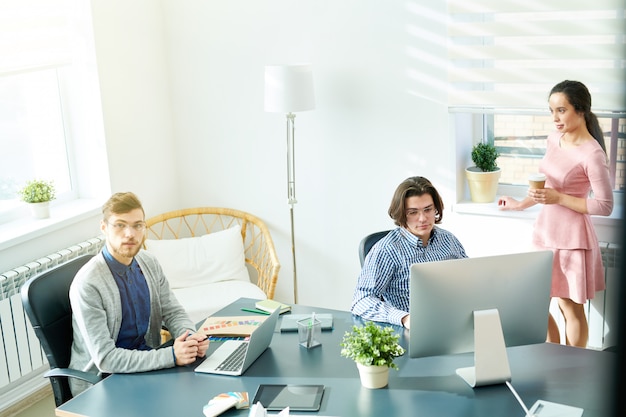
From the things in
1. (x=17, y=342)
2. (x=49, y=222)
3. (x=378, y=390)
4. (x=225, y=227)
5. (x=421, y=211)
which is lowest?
(x=17, y=342)

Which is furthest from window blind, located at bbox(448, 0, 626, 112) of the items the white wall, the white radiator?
the white radiator

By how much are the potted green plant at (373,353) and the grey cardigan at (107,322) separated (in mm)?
656

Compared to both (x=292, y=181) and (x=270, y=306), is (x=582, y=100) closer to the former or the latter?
(x=270, y=306)

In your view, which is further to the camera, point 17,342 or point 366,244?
point 17,342

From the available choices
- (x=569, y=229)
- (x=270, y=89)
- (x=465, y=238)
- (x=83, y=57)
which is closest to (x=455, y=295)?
(x=569, y=229)

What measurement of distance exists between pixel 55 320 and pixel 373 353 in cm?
122

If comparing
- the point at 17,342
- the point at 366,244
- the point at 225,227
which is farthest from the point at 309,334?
the point at 225,227

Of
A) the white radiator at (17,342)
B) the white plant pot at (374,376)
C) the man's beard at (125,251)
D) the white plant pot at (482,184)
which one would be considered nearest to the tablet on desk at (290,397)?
the white plant pot at (374,376)

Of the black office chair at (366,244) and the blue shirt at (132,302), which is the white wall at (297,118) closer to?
the black office chair at (366,244)

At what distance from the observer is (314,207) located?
430 centimetres

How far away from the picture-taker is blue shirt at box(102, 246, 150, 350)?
2543 millimetres

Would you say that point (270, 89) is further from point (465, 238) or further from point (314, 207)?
point (465, 238)

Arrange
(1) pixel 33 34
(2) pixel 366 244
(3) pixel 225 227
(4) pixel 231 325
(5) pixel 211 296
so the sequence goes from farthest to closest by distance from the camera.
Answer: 1. (3) pixel 225 227
2. (5) pixel 211 296
3. (1) pixel 33 34
4. (2) pixel 366 244
5. (4) pixel 231 325

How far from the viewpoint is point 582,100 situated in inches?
123
